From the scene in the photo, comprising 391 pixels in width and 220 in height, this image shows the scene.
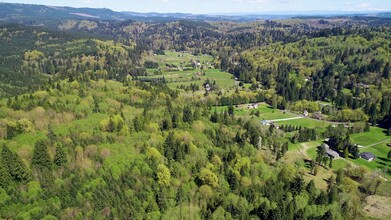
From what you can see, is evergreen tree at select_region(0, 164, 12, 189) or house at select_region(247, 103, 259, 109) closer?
evergreen tree at select_region(0, 164, 12, 189)

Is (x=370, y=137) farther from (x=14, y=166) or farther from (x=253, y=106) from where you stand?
(x=14, y=166)

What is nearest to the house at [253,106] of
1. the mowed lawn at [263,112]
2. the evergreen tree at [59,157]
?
the mowed lawn at [263,112]

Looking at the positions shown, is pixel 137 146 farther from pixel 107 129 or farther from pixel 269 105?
pixel 269 105

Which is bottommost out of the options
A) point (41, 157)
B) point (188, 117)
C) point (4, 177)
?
point (188, 117)

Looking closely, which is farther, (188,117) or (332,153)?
(188,117)

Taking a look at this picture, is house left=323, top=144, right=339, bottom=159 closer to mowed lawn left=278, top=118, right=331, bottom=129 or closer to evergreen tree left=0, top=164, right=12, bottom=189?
mowed lawn left=278, top=118, right=331, bottom=129

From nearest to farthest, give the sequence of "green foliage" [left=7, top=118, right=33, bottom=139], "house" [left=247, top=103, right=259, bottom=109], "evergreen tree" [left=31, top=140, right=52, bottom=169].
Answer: "evergreen tree" [left=31, top=140, right=52, bottom=169] < "green foliage" [left=7, top=118, right=33, bottom=139] < "house" [left=247, top=103, right=259, bottom=109]

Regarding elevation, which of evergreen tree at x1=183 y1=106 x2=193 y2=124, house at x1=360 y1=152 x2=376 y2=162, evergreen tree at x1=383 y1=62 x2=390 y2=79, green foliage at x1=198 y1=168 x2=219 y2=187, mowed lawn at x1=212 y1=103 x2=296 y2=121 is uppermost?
evergreen tree at x1=383 y1=62 x2=390 y2=79

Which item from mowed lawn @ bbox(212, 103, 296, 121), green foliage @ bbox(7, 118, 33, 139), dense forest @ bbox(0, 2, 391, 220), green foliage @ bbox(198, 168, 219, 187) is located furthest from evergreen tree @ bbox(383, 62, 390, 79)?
green foliage @ bbox(7, 118, 33, 139)

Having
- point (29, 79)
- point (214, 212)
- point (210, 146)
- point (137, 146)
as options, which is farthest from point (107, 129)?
point (29, 79)

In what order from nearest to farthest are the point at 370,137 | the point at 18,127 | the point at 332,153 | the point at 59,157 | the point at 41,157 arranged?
the point at 41,157 → the point at 59,157 → the point at 18,127 → the point at 332,153 → the point at 370,137

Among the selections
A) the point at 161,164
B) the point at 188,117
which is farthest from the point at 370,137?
the point at 161,164

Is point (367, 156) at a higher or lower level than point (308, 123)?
higher
